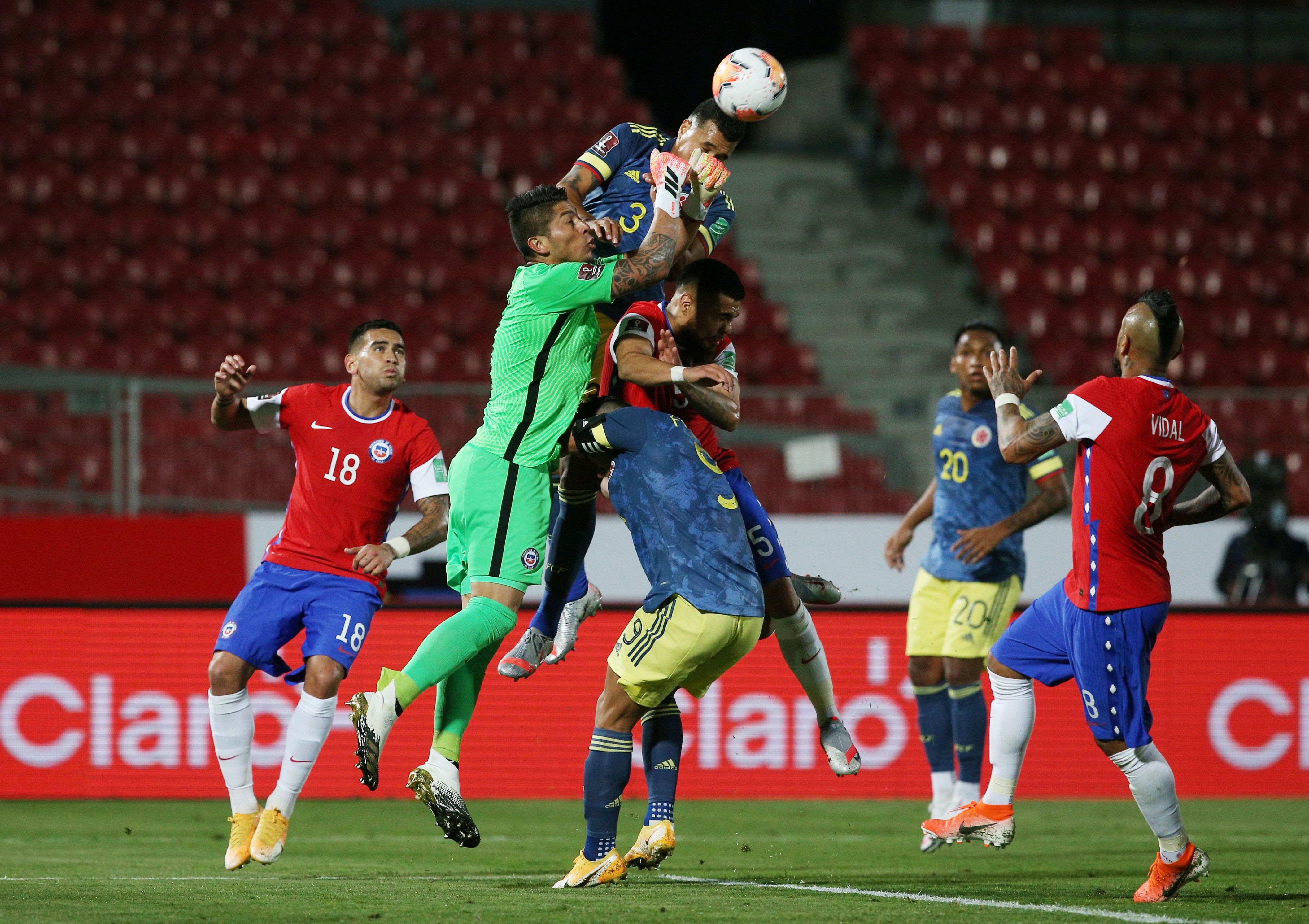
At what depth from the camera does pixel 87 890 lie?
602 cm

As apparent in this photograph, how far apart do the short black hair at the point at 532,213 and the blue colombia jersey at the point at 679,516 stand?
3.71 feet

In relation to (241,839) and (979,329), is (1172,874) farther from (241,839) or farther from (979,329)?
(241,839)

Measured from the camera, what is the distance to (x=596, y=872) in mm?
6039

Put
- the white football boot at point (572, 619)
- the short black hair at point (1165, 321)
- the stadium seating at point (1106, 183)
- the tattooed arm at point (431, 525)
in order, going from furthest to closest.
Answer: the stadium seating at point (1106, 183) < the white football boot at point (572, 619) < the tattooed arm at point (431, 525) < the short black hair at point (1165, 321)

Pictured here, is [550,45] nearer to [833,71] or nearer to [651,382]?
[833,71]

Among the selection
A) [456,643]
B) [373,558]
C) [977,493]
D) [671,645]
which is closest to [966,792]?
[977,493]

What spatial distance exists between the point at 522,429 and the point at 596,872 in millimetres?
1836

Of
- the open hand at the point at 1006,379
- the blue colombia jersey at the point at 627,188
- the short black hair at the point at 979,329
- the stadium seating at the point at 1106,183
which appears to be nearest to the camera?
the open hand at the point at 1006,379

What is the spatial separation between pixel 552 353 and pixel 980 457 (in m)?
3.02

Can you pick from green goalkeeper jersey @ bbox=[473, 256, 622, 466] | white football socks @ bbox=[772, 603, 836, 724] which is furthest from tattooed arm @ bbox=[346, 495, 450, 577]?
white football socks @ bbox=[772, 603, 836, 724]

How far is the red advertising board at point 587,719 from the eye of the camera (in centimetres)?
1058

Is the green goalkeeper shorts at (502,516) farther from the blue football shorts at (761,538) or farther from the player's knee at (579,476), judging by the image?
the blue football shorts at (761,538)

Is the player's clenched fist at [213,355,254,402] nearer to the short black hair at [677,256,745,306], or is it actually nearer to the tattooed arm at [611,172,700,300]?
the tattooed arm at [611,172,700,300]

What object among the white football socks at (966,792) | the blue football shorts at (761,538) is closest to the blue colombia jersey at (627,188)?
the blue football shorts at (761,538)
